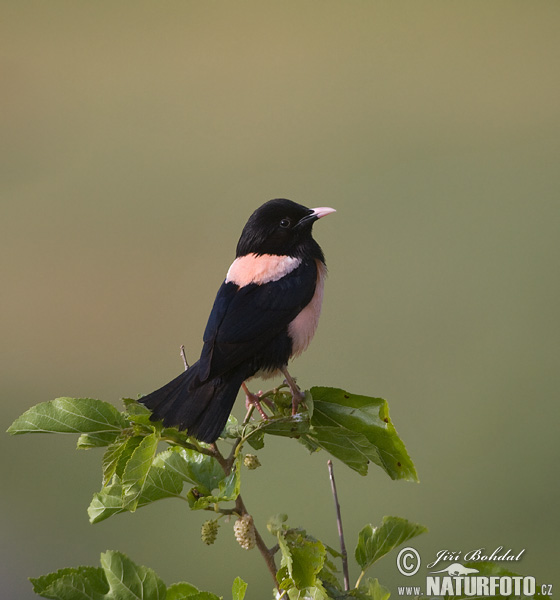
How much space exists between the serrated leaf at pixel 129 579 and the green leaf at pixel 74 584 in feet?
0.09

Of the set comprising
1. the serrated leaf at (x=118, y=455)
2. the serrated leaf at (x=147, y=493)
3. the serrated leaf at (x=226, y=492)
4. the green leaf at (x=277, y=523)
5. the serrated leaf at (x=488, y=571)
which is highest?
the serrated leaf at (x=118, y=455)

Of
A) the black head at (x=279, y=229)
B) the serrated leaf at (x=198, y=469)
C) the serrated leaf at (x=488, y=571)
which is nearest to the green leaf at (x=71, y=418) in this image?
the serrated leaf at (x=198, y=469)

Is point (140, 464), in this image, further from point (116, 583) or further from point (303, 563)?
point (303, 563)

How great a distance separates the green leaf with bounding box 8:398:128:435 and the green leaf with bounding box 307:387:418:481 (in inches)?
12.8

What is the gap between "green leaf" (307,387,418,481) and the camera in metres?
1.21

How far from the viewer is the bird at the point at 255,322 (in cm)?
136

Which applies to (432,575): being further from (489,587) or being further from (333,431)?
(333,431)

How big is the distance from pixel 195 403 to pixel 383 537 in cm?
41

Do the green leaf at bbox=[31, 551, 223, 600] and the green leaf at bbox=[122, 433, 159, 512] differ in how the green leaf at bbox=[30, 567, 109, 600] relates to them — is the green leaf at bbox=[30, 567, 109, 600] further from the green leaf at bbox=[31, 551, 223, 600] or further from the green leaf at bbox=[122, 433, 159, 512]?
the green leaf at bbox=[122, 433, 159, 512]

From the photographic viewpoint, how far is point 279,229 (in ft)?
6.03

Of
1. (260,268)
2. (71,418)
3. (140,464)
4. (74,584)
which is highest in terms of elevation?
(260,268)

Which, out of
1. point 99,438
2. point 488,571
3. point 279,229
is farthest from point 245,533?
point 279,229

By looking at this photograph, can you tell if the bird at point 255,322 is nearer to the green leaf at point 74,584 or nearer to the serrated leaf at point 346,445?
the serrated leaf at point 346,445

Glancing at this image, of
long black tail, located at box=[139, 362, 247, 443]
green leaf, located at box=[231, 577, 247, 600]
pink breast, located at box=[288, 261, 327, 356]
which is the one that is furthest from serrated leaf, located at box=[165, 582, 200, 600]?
pink breast, located at box=[288, 261, 327, 356]
